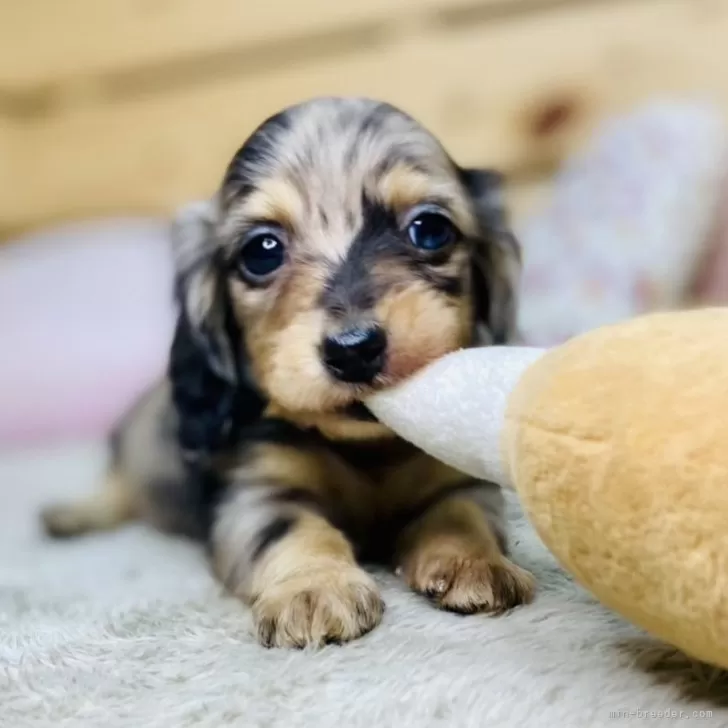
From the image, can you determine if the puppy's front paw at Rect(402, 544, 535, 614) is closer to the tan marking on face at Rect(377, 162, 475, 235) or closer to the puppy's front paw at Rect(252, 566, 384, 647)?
the puppy's front paw at Rect(252, 566, 384, 647)

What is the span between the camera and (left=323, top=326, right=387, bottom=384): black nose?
1161 mm

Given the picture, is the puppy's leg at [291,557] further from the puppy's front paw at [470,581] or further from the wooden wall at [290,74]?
the wooden wall at [290,74]

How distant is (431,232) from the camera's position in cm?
137

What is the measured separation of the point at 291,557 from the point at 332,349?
0.76 ft

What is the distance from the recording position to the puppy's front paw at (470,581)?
3.63 ft

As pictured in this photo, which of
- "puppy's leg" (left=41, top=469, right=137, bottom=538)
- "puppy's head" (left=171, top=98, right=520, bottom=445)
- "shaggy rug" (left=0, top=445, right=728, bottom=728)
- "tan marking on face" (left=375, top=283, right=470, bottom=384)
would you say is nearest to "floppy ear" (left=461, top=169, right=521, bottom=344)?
"puppy's head" (left=171, top=98, right=520, bottom=445)

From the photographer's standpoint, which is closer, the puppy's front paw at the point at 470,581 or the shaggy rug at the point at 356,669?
the shaggy rug at the point at 356,669

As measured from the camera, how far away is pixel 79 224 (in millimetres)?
2971

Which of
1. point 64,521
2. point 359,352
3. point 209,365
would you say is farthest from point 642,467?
point 64,521

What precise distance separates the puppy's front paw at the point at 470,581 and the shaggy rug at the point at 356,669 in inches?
0.7

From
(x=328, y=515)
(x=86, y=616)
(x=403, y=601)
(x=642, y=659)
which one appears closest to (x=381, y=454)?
(x=328, y=515)

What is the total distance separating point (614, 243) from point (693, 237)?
0.17 m

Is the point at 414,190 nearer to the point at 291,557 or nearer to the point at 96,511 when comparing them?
the point at 291,557

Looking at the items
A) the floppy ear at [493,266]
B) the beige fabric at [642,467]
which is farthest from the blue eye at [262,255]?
the beige fabric at [642,467]
